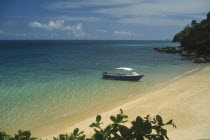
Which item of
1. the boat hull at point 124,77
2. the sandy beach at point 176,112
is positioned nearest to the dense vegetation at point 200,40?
the boat hull at point 124,77

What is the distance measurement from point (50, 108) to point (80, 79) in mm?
9751

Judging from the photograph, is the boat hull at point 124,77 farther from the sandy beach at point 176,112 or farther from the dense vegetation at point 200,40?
the dense vegetation at point 200,40

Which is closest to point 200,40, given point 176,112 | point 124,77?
point 124,77

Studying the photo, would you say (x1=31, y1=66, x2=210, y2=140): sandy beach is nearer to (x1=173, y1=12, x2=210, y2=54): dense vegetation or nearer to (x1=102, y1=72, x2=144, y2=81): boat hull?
(x1=102, y1=72, x2=144, y2=81): boat hull

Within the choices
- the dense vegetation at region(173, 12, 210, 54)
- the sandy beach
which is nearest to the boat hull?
the sandy beach

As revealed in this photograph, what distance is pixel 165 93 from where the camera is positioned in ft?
55.9

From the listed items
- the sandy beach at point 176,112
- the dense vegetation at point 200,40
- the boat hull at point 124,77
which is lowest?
the sandy beach at point 176,112

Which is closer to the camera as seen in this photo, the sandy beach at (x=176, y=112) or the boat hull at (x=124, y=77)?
the sandy beach at (x=176, y=112)

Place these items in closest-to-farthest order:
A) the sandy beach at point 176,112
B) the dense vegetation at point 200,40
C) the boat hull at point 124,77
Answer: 1. the sandy beach at point 176,112
2. the boat hull at point 124,77
3. the dense vegetation at point 200,40

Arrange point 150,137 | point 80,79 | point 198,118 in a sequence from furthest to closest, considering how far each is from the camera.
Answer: point 80,79
point 198,118
point 150,137

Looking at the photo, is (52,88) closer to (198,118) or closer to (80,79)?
(80,79)

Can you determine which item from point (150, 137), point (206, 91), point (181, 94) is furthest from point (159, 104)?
point (150, 137)

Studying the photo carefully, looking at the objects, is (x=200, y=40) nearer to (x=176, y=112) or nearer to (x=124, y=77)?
(x=124, y=77)

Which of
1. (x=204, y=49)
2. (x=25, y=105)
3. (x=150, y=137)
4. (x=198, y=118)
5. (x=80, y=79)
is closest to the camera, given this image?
(x=150, y=137)
